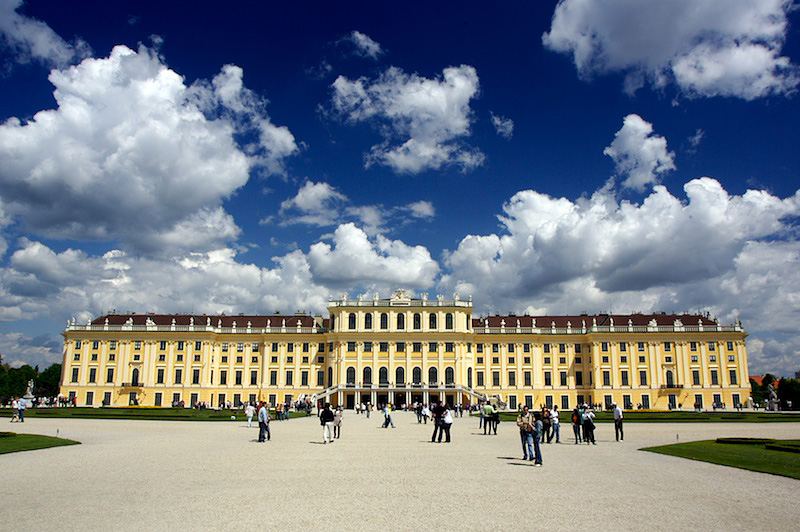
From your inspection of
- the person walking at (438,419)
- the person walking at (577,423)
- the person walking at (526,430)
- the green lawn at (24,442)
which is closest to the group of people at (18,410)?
the green lawn at (24,442)

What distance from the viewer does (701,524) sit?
10.8 metres

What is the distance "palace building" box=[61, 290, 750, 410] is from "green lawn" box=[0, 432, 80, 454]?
177 feet

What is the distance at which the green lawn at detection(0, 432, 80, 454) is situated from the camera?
873 inches

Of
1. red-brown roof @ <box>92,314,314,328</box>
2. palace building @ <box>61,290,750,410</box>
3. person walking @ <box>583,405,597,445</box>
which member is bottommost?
person walking @ <box>583,405,597,445</box>

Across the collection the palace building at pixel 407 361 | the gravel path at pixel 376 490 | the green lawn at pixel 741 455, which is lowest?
the gravel path at pixel 376 490

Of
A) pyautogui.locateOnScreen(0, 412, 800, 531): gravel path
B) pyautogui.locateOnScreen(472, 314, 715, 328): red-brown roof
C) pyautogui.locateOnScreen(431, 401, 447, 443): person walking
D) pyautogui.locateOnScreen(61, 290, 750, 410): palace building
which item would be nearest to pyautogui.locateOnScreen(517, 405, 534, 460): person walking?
pyautogui.locateOnScreen(0, 412, 800, 531): gravel path

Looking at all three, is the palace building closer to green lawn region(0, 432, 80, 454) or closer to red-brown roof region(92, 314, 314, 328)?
red-brown roof region(92, 314, 314, 328)

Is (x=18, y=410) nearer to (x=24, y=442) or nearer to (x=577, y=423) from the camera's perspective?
(x=24, y=442)

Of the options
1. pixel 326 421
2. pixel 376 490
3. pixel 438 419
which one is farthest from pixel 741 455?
pixel 326 421

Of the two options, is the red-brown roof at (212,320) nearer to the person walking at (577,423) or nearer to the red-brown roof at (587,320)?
the red-brown roof at (587,320)

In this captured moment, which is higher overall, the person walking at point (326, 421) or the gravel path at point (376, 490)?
the person walking at point (326, 421)

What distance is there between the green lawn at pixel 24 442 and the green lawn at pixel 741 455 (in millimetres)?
23365

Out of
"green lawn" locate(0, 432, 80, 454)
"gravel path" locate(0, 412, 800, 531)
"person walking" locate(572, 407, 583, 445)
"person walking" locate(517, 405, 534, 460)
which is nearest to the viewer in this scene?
"gravel path" locate(0, 412, 800, 531)

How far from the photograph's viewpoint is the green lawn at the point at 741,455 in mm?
17641
